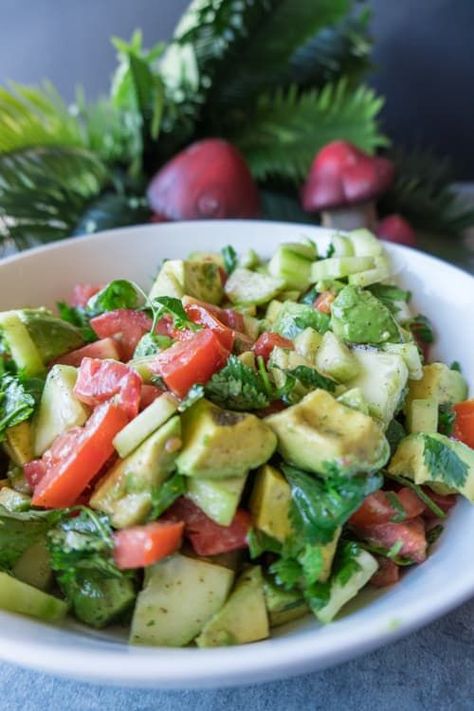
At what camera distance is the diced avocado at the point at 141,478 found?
1037mm

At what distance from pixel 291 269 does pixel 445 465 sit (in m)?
0.56

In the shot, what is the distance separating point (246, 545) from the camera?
1.05 m

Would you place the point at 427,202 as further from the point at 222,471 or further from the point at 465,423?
the point at 222,471

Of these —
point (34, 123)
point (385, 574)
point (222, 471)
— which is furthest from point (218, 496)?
point (34, 123)

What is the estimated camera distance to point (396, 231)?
2.20 m

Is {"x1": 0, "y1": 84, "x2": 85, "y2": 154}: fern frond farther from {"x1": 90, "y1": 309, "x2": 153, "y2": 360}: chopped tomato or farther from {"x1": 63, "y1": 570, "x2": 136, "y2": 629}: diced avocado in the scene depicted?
{"x1": 63, "y1": 570, "x2": 136, "y2": 629}: diced avocado

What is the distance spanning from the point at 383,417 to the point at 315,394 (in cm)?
13

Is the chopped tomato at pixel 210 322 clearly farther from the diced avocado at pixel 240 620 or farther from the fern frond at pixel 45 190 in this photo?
the fern frond at pixel 45 190

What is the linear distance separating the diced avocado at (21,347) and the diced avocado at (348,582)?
61 centimetres

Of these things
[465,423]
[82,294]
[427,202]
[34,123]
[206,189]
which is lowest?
[427,202]

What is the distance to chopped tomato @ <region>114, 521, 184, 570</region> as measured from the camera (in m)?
0.99

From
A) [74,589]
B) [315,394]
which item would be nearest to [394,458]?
[315,394]

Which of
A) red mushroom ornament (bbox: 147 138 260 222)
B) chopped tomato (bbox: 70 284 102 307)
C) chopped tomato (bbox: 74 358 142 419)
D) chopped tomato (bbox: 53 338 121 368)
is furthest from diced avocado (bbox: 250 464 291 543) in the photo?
red mushroom ornament (bbox: 147 138 260 222)

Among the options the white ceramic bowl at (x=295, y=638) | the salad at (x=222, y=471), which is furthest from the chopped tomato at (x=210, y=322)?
the white ceramic bowl at (x=295, y=638)
